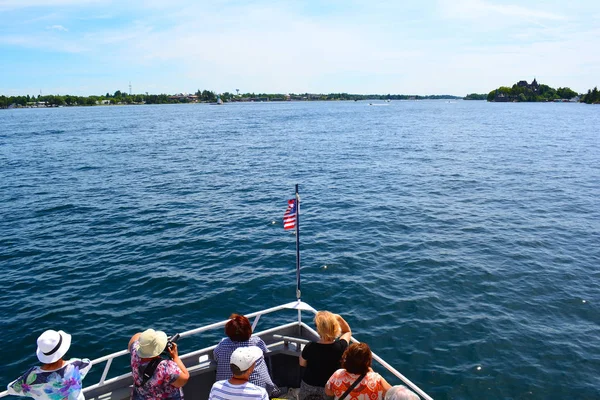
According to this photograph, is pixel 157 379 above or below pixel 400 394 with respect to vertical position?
below

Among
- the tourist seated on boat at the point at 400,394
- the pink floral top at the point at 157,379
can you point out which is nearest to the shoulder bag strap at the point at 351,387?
the tourist seated on boat at the point at 400,394

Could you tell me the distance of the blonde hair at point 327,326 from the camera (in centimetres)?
683

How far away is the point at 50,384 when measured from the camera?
19.4 ft

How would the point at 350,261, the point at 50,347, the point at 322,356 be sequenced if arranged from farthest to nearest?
the point at 350,261, the point at 322,356, the point at 50,347

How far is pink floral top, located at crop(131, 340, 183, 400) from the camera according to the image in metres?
6.31

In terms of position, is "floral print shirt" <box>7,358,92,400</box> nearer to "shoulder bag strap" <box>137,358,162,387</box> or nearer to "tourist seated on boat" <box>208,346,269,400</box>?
"shoulder bag strap" <box>137,358,162,387</box>

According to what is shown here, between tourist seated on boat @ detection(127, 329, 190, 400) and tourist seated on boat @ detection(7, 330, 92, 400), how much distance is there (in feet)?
Answer: 2.71

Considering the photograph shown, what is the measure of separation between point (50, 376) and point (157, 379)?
140 centimetres

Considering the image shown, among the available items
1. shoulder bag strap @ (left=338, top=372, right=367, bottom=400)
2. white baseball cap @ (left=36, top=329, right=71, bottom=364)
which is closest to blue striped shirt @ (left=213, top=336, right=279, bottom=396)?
shoulder bag strap @ (left=338, top=372, right=367, bottom=400)

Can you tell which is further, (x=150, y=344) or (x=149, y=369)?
(x=149, y=369)

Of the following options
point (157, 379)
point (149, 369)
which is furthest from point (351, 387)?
point (149, 369)

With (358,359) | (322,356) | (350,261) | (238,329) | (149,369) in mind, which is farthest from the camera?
(350,261)

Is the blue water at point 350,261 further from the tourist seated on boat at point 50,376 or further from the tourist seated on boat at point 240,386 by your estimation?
the tourist seated on boat at point 50,376

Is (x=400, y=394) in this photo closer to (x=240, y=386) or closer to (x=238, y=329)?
(x=240, y=386)
